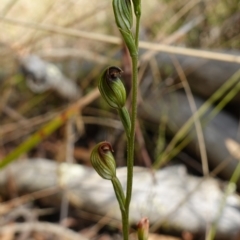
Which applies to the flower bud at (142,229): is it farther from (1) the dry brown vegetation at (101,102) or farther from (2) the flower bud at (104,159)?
(1) the dry brown vegetation at (101,102)

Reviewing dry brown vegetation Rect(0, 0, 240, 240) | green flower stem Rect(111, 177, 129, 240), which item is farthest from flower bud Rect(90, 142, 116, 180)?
dry brown vegetation Rect(0, 0, 240, 240)

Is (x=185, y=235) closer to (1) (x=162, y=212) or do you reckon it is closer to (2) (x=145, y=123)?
(1) (x=162, y=212)

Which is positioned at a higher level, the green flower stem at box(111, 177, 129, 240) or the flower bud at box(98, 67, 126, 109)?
the flower bud at box(98, 67, 126, 109)

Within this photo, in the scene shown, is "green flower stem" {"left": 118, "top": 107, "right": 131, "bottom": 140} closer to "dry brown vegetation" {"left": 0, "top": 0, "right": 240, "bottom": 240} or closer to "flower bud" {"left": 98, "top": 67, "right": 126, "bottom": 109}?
"flower bud" {"left": 98, "top": 67, "right": 126, "bottom": 109}

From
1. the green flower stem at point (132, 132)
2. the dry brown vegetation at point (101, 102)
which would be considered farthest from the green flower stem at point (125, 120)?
the dry brown vegetation at point (101, 102)

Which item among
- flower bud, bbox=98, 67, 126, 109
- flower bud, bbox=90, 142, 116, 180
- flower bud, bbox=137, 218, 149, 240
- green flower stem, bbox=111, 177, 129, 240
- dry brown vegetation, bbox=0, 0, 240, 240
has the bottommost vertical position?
flower bud, bbox=137, 218, 149, 240

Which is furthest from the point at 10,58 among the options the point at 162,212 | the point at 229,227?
the point at 229,227
